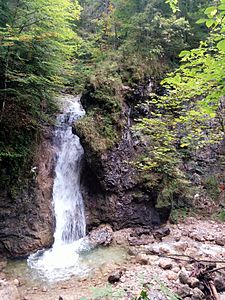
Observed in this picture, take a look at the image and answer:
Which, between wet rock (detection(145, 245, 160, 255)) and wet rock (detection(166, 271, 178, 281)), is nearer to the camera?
wet rock (detection(166, 271, 178, 281))

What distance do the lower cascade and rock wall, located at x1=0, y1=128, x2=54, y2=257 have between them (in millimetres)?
290

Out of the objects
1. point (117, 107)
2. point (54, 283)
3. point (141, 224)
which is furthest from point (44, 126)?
point (54, 283)

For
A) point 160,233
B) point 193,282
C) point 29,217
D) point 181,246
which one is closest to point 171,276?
point 193,282

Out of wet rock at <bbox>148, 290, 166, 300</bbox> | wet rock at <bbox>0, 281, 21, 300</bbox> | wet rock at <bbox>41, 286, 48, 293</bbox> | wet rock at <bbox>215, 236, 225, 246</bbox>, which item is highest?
wet rock at <bbox>215, 236, 225, 246</bbox>

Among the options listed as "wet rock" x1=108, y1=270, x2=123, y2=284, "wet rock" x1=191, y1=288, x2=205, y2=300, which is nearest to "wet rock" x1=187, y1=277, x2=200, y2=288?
"wet rock" x1=191, y1=288, x2=205, y2=300

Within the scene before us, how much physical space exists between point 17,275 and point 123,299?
111 inches

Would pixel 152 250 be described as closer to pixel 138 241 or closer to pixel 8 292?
pixel 138 241

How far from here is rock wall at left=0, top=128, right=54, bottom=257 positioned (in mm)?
7164

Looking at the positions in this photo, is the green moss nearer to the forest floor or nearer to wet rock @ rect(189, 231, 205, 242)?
the forest floor

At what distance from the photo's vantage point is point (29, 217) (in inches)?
301

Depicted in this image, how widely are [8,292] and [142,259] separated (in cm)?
320

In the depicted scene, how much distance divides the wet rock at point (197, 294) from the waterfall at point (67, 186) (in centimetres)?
430

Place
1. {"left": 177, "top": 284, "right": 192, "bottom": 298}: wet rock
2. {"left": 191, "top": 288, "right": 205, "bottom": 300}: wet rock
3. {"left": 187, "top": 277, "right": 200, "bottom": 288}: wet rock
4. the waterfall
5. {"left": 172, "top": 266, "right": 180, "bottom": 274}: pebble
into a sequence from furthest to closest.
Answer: the waterfall
{"left": 172, "top": 266, "right": 180, "bottom": 274}: pebble
{"left": 187, "top": 277, "right": 200, "bottom": 288}: wet rock
{"left": 177, "top": 284, "right": 192, "bottom": 298}: wet rock
{"left": 191, "top": 288, "right": 205, "bottom": 300}: wet rock

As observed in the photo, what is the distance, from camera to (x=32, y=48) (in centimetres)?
745
